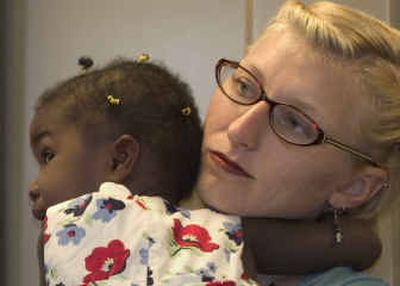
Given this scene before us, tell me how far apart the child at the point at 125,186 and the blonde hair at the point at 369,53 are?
23 cm

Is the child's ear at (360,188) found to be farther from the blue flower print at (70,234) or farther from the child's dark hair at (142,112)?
the blue flower print at (70,234)

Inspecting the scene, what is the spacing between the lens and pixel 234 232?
95cm

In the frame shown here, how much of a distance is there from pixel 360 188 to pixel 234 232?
0.26 metres

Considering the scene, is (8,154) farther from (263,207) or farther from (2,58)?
(263,207)

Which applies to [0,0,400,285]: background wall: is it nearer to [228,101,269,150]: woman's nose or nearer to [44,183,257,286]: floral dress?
[228,101,269,150]: woman's nose

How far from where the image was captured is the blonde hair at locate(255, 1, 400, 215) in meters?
1.04

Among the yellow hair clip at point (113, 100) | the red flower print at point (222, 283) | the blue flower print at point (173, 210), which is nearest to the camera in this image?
the red flower print at point (222, 283)

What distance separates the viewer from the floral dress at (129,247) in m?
0.85

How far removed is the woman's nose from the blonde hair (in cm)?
13

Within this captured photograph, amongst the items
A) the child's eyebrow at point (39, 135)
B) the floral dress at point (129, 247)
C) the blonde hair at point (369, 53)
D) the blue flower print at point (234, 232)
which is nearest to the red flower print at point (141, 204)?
the floral dress at point (129, 247)

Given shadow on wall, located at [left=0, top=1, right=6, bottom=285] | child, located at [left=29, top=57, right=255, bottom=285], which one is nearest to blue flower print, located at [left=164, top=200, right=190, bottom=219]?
child, located at [left=29, top=57, right=255, bottom=285]

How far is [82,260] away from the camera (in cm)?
86

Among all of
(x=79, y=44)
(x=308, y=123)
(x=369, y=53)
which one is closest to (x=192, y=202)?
(x=308, y=123)

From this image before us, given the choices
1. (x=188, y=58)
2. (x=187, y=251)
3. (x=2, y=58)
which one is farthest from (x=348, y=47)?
(x=2, y=58)
